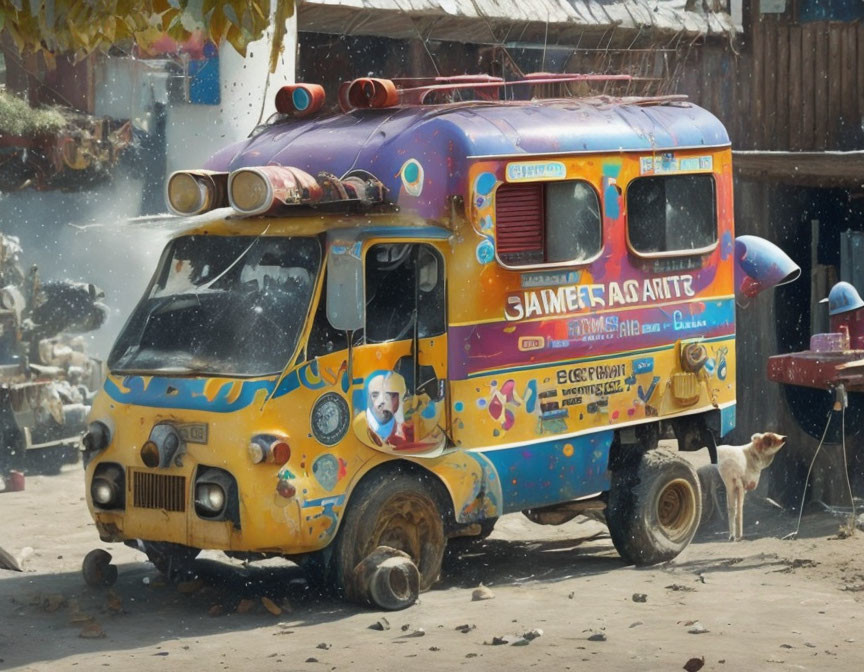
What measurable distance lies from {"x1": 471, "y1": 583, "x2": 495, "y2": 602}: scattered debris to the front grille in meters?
1.88

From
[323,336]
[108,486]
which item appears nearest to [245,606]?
[108,486]

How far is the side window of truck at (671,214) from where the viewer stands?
10.9m

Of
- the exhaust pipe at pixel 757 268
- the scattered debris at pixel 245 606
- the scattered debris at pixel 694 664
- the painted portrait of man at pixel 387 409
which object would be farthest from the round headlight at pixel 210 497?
the exhaust pipe at pixel 757 268

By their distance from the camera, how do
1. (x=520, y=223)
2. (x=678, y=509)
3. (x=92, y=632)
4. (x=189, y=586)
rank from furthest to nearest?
1. (x=678, y=509)
2. (x=520, y=223)
3. (x=189, y=586)
4. (x=92, y=632)

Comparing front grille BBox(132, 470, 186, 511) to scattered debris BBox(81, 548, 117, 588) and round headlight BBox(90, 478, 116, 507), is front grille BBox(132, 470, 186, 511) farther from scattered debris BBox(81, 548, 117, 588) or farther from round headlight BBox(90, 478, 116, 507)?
scattered debris BBox(81, 548, 117, 588)

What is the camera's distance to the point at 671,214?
1108 cm

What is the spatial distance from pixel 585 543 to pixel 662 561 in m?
1.01

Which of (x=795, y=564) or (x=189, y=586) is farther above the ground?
(x=189, y=586)

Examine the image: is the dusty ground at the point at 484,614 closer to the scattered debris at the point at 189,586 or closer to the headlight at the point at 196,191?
the scattered debris at the point at 189,586

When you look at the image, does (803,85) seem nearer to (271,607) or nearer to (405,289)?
(405,289)

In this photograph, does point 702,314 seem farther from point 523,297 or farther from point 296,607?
point 296,607

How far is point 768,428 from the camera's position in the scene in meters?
16.1

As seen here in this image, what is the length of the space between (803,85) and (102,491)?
9.49 meters

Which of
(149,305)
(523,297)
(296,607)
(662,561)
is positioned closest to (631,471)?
(662,561)
